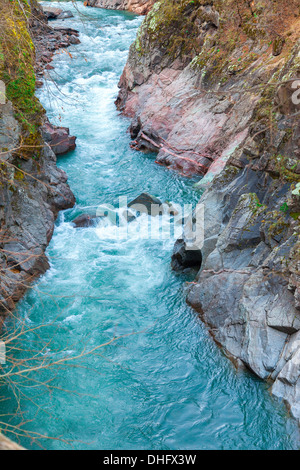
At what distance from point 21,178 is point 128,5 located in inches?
912

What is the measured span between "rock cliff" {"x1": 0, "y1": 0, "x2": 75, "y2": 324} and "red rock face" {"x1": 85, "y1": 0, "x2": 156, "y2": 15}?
64.5 ft

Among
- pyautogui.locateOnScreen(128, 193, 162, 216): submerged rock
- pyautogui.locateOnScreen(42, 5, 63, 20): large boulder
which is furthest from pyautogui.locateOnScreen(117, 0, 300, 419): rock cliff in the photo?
pyautogui.locateOnScreen(42, 5, 63, 20): large boulder

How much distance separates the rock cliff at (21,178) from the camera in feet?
24.5

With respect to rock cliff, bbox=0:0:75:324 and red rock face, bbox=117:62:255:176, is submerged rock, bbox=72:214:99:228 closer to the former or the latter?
rock cliff, bbox=0:0:75:324

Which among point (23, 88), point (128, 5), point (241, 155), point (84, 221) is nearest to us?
point (241, 155)

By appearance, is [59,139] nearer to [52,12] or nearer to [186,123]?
[186,123]

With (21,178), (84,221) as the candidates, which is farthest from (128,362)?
(21,178)

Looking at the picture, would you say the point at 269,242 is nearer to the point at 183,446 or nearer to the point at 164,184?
the point at 183,446

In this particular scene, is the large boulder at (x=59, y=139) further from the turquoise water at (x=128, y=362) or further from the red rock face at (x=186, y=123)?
the turquoise water at (x=128, y=362)

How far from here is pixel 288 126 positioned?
6449 millimetres

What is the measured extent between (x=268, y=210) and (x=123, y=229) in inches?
156

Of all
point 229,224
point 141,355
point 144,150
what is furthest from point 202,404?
point 144,150

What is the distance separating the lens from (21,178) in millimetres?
8633

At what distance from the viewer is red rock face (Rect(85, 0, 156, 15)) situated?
85.3 feet
